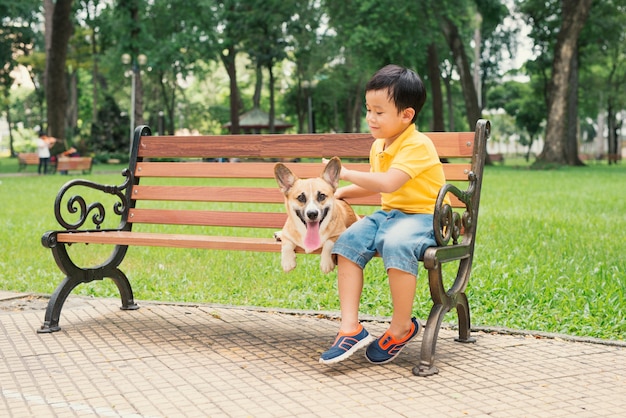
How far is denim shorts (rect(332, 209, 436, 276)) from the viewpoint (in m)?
3.96

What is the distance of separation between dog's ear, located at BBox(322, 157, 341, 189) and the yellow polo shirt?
0.84ft

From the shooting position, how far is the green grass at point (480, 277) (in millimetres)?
5629

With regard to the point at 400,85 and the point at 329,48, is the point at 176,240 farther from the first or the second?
the point at 329,48

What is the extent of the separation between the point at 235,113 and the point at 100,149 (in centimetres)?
981

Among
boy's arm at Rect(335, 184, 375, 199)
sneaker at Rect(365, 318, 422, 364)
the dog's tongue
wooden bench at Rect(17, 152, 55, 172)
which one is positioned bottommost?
wooden bench at Rect(17, 152, 55, 172)

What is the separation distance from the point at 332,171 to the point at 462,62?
32.6 metres

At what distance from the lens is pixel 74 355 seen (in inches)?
177

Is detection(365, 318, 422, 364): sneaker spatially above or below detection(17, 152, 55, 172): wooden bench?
Answer: above

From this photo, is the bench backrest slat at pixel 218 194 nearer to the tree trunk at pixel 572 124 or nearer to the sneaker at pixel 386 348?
the sneaker at pixel 386 348

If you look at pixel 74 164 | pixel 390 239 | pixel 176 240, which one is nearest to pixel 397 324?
pixel 390 239

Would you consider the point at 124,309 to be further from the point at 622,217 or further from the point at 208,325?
the point at 622,217

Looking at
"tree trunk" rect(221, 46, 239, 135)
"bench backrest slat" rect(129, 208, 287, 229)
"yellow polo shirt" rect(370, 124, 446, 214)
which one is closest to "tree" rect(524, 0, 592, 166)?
"tree trunk" rect(221, 46, 239, 135)

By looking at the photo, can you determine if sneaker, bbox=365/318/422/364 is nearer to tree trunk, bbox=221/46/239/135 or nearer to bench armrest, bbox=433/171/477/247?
bench armrest, bbox=433/171/477/247

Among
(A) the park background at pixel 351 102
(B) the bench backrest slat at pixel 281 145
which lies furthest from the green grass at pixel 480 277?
(B) the bench backrest slat at pixel 281 145
